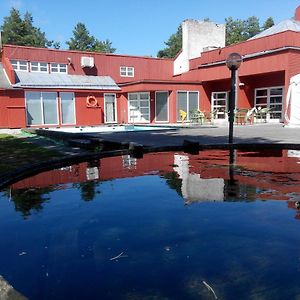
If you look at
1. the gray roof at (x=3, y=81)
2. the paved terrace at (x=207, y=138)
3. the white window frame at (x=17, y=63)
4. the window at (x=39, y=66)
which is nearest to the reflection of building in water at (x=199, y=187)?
the paved terrace at (x=207, y=138)

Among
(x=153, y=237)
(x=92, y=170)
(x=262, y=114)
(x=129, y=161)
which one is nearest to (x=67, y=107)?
(x=262, y=114)

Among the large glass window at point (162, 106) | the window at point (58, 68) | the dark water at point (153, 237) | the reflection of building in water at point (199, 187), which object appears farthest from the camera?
the window at point (58, 68)

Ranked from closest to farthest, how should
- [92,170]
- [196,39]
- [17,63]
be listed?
[92,170]
[17,63]
[196,39]

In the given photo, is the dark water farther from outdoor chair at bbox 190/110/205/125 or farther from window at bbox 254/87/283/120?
window at bbox 254/87/283/120

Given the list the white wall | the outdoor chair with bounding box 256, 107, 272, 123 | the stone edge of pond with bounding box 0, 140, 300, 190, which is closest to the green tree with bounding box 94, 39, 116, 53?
the white wall

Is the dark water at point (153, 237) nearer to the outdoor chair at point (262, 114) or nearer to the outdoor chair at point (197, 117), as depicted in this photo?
the outdoor chair at point (262, 114)

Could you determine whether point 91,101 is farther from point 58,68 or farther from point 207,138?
point 207,138

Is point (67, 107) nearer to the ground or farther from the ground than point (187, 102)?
nearer to the ground

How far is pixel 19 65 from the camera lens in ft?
84.4

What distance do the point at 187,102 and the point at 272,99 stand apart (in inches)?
239

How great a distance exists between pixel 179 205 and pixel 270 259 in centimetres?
155

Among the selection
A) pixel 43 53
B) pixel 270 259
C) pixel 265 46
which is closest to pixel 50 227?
pixel 270 259

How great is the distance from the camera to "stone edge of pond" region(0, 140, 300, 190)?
5359mm

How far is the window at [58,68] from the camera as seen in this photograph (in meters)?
27.1
